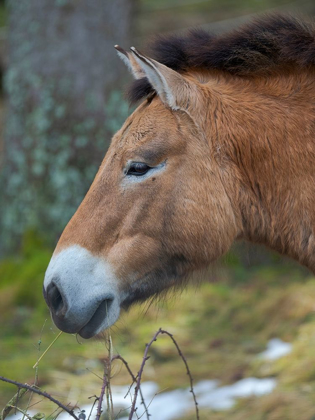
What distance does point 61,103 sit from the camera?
6.12 meters

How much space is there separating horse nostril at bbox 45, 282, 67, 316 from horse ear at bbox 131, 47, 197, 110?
1109 mm

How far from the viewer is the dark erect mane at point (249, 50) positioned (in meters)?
3.08

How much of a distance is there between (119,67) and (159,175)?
12.0 ft

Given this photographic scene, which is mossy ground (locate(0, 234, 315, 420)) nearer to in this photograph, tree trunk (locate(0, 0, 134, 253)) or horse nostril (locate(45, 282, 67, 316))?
tree trunk (locate(0, 0, 134, 253))

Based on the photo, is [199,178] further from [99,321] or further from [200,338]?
[200,338]

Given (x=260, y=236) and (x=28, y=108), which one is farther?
(x=28, y=108)

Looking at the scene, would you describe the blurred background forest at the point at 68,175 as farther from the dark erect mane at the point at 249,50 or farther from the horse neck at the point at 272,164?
the dark erect mane at the point at 249,50

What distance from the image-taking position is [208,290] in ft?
19.7

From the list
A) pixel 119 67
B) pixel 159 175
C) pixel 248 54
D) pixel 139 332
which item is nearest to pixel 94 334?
pixel 159 175

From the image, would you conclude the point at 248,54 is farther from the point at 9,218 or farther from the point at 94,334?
the point at 9,218

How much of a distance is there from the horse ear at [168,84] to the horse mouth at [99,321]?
3.53 feet

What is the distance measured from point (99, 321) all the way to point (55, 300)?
9.9 inches

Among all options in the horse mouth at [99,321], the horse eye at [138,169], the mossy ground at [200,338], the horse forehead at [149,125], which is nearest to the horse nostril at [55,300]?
the horse mouth at [99,321]

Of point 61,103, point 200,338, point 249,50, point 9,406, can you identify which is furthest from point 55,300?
point 61,103
